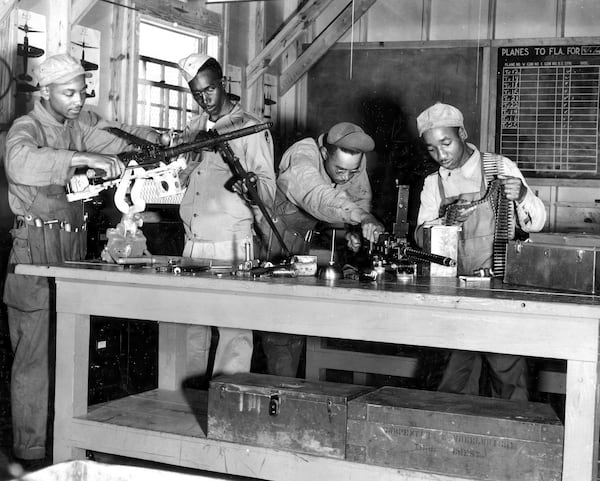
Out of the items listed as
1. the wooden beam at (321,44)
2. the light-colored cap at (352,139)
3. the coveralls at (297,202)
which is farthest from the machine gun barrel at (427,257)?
the wooden beam at (321,44)

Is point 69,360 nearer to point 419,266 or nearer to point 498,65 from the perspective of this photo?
point 419,266

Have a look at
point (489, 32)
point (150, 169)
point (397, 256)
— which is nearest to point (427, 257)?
point (397, 256)

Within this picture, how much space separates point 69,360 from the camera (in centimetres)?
356

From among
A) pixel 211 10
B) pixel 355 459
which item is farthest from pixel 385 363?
pixel 211 10

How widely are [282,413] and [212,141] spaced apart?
3.91 feet

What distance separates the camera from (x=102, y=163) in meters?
3.74

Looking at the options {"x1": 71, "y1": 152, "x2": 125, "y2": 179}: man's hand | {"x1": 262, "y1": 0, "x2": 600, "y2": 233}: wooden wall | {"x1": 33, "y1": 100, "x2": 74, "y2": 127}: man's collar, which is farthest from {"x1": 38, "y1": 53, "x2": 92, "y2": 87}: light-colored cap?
{"x1": 262, "y1": 0, "x2": 600, "y2": 233}: wooden wall

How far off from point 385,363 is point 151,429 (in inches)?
56.4

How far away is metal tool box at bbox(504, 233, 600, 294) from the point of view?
2885mm

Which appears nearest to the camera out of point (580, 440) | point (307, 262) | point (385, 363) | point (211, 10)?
point (580, 440)

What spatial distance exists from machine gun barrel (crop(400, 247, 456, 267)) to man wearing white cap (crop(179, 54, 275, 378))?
827 millimetres

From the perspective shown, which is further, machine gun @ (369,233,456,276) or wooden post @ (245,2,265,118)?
wooden post @ (245,2,265,118)

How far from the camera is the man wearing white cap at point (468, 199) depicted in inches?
148

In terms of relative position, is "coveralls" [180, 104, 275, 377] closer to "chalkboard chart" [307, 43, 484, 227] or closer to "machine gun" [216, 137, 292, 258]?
"machine gun" [216, 137, 292, 258]
